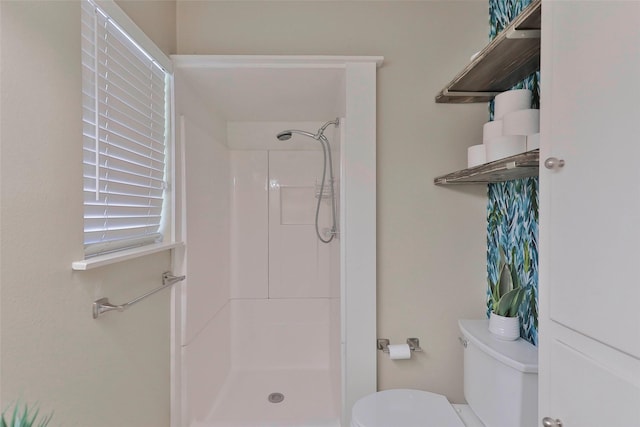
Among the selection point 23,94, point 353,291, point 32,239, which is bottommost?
point 353,291

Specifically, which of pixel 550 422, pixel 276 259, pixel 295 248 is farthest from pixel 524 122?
pixel 276 259

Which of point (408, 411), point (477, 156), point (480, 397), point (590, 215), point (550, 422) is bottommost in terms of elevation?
point (408, 411)

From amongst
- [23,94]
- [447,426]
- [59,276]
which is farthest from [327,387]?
[23,94]

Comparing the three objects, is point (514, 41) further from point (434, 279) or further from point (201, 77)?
point (201, 77)

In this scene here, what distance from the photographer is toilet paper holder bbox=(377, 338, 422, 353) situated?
1617mm

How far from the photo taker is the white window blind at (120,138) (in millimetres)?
1064

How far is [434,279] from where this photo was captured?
165 centimetres

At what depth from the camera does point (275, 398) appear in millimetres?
2266

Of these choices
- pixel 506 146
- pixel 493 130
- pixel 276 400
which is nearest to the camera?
pixel 506 146

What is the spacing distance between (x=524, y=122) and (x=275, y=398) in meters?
2.23

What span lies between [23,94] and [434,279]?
5.56 ft

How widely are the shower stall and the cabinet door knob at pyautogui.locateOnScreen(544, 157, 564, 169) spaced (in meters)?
0.86

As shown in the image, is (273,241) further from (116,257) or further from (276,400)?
(116,257)

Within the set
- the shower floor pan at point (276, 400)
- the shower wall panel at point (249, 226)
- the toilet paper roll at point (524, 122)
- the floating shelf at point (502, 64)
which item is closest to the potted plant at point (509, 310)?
the toilet paper roll at point (524, 122)
